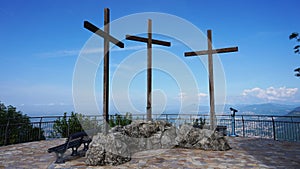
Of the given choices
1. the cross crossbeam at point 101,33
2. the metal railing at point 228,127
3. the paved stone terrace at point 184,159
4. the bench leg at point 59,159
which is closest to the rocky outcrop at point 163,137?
the paved stone terrace at point 184,159

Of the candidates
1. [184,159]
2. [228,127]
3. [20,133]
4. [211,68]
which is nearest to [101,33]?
[184,159]

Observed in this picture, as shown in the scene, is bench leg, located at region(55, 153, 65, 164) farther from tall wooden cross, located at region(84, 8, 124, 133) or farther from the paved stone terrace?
tall wooden cross, located at region(84, 8, 124, 133)

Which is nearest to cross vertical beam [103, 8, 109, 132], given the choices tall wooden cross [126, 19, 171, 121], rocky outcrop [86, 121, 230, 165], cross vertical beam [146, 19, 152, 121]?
rocky outcrop [86, 121, 230, 165]

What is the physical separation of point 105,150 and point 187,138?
3.47 m

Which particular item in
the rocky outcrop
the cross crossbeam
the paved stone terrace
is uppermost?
the cross crossbeam

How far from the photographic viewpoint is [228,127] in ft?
40.1

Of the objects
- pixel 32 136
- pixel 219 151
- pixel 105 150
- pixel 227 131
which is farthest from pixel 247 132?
pixel 32 136

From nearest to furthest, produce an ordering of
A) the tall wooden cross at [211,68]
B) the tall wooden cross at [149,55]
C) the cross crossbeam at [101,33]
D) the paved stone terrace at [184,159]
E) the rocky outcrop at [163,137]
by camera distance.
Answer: the paved stone terrace at [184,159] → the cross crossbeam at [101,33] → the rocky outcrop at [163,137] → the tall wooden cross at [149,55] → the tall wooden cross at [211,68]

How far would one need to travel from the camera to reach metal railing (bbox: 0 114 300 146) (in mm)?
9753

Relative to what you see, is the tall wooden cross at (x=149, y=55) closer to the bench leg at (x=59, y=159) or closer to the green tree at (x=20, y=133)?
the bench leg at (x=59, y=159)

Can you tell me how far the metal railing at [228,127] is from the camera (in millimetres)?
9753

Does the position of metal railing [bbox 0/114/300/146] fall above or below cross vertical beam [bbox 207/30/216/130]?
below

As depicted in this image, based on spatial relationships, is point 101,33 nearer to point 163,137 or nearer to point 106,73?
point 106,73

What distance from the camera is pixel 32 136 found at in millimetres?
10938
